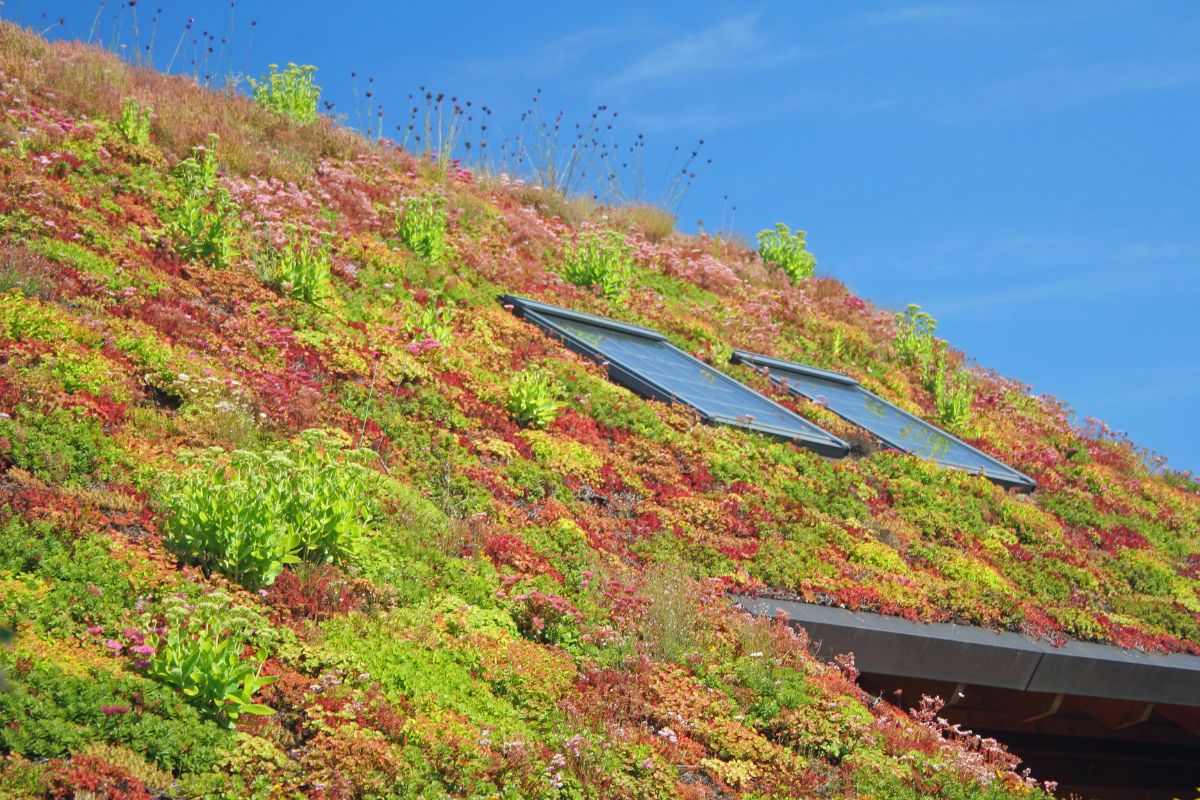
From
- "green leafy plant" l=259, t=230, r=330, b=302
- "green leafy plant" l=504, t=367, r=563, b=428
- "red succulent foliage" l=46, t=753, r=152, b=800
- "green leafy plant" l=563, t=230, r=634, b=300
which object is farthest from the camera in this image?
"green leafy plant" l=563, t=230, r=634, b=300

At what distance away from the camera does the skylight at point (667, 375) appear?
15.4 metres

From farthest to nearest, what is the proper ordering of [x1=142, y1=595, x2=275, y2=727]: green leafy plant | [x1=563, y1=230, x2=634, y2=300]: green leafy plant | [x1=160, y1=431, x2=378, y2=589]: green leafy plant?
[x1=563, y1=230, x2=634, y2=300]: green leafy plant < [x1=160, y1=431, x2=378, y2=589]: green leafy plant < [x1=142, y1=595, x2=275, y2=727]: green leafy plant

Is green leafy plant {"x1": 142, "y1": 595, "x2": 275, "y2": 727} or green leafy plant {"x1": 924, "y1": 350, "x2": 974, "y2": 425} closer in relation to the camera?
green leafy plant {"x1": 142, "y1": 595, "x2": 275, "y2": 727}

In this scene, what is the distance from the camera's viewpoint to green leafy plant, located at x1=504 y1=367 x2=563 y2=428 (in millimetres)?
13312

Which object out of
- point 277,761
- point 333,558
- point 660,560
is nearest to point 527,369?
point 660,560

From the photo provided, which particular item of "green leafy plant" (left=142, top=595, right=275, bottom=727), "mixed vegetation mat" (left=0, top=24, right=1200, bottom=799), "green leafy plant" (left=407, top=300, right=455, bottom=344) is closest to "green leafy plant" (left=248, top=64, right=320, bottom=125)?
"mixed vegetation mat" (left=0, top=24, right=1200, bottom=799)

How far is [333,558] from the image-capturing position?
8953 mm

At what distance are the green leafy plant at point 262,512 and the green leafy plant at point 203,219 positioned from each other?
5.70 m

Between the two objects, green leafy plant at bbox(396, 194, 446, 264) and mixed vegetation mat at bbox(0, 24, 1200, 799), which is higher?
green leafy plant at bbox(396, 194, 446, 264)

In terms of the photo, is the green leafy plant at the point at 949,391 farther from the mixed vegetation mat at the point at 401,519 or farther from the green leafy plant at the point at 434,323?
the green leafy plant at the point at 434,323

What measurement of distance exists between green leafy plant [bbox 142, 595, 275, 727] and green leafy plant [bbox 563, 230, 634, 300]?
530 inches

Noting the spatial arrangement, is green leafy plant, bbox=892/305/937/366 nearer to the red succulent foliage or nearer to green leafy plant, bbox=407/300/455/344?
green leafy plant, bbox=407/300/455/344

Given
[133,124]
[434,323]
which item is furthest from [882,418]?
[133,124]

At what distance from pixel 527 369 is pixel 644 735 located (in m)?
7.36
